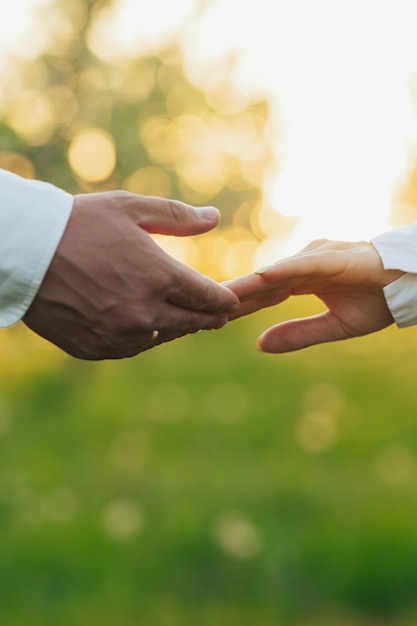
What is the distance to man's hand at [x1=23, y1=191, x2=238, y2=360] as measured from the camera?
82.9 inches

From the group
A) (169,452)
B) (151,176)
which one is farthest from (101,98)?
(169,452)

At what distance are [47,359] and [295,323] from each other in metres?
4.88

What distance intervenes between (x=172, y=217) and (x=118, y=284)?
0.75 ft

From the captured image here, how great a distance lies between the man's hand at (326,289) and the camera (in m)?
2.30

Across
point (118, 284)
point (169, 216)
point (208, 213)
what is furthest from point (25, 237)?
point (208, 213)

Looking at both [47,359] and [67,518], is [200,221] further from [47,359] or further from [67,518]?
[47,359]

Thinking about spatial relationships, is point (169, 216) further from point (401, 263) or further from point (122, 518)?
point (122, 518)

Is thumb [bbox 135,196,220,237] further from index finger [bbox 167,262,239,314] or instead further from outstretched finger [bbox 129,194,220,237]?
index finger [bbox 167,262,239,314]

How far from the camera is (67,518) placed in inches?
181

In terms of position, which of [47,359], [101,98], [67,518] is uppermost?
[101,98]

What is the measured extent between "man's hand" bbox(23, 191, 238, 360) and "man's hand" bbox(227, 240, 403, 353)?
121 millimetres

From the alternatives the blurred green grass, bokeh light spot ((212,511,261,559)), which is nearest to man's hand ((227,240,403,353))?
the blurred green grass

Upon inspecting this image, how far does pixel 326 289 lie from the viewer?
251cm

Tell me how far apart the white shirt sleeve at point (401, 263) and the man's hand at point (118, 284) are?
0.41m
